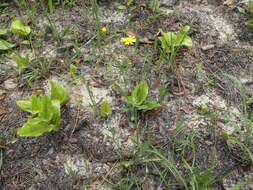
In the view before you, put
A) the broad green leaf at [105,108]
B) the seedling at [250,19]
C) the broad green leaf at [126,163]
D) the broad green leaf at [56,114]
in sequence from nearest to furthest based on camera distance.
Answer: the broad green leaf at [126,163]
the broad green leaf at [56,114]
the broad green leaf at [105,108]
the seedling at [250,19]

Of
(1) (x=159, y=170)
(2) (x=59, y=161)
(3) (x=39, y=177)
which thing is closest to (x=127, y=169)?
(1) (x=159, y=170)

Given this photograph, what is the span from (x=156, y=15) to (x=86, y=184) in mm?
1892

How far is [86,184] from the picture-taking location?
1.64m

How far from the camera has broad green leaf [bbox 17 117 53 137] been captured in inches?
66.3

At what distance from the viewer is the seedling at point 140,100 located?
1875 mm

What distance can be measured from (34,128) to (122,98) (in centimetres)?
74

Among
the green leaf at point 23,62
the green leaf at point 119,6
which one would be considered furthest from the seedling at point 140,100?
the green leaf at point 119,6

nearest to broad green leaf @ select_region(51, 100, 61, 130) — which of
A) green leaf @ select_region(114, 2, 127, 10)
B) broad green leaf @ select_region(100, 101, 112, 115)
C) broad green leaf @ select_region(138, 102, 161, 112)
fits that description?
broad green leaf @ select_region(100, 101, 112, 115)

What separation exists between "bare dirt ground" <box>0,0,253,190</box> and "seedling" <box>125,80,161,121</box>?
0.08 m

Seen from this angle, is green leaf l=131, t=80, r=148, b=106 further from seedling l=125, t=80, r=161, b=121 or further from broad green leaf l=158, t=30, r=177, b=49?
broad green leaf l=158, t=30, r=177, b=49

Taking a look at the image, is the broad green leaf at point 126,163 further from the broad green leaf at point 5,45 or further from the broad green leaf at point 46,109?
the broad green leaf at point 5,45

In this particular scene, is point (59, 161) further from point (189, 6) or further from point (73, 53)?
point (189, 6)

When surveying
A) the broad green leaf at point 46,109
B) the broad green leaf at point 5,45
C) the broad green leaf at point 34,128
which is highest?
the broad green leaf at point 5,45

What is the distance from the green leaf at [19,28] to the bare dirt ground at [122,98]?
12 centimetres
